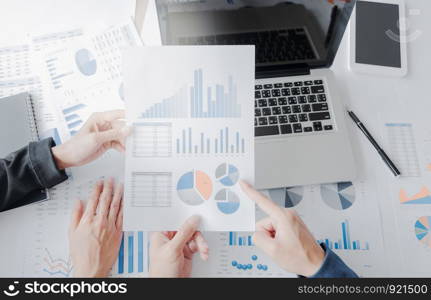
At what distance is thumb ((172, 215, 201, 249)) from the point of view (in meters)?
0.70

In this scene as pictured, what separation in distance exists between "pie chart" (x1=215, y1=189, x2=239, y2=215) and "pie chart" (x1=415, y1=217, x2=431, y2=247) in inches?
14.7

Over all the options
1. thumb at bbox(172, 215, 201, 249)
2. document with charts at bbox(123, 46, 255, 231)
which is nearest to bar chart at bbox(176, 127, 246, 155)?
document with charts at bbox(123, 46, 255, 231)

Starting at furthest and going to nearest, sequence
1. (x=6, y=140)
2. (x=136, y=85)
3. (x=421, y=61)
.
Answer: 1. (x=421, y=61)
2. (x=6, y=140)
3. (x=136, y=85)

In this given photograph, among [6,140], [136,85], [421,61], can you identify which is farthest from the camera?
[421,61]

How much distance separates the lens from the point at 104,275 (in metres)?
0.75

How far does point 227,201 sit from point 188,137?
5.2 inches

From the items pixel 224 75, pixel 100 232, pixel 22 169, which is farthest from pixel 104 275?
pixel 224 75

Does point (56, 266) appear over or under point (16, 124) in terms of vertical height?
under

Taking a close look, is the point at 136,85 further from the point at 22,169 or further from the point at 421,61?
the point at 421,61

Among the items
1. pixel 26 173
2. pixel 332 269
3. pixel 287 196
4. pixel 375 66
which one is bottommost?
pixel 332 269

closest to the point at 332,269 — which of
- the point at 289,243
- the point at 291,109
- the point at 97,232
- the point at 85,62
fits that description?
the point at 289,243

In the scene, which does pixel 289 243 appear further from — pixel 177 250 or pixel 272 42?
pixel 272 42

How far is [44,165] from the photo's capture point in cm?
78

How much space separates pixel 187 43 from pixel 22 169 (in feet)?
1.31
